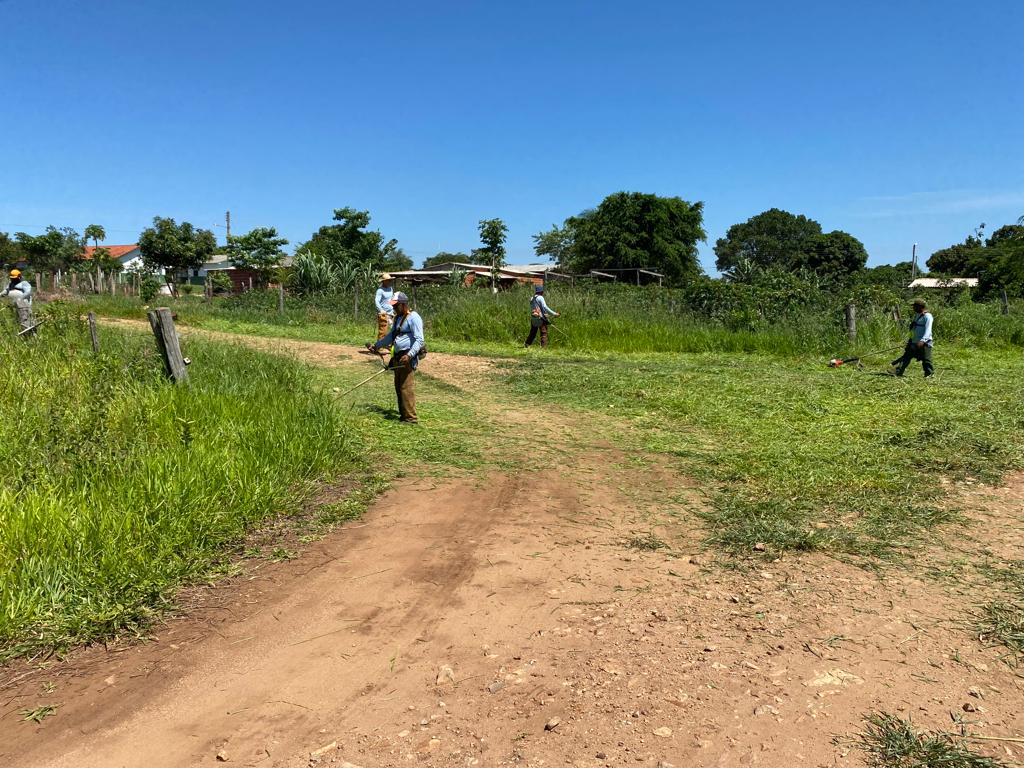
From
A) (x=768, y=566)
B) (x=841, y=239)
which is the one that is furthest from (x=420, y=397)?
(x=841, y=239)

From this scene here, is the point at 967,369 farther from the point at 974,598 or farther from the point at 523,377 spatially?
the point at 974,598

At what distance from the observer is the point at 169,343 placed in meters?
6.97

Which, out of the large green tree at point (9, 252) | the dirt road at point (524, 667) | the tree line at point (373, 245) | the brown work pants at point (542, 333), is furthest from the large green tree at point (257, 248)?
the dirt road at point (524, 667)

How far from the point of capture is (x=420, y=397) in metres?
9.88

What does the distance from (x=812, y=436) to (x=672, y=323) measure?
11.1 m

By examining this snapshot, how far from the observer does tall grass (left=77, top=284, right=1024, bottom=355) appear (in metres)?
16.8

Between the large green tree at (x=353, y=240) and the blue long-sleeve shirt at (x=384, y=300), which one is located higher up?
the large green tree at (x=353, y=240)

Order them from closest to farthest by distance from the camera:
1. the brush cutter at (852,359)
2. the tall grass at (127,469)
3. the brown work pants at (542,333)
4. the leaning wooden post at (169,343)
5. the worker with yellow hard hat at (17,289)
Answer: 1. the tall grass at (127,469)
2. the leaning wooden post at (169,343)
3. the worker with yellow hard hat at (17,289)
4. the brush cutter at (852,359)
5. the brown work pants at (542,333)

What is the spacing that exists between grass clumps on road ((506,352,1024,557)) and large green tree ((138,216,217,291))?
35561 mm

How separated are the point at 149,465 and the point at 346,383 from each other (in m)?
5.65

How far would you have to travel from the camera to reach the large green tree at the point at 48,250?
46.0m

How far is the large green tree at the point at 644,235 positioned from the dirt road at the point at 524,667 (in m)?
43.5

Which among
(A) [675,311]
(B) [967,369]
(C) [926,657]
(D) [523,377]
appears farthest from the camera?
(A) [675,311]

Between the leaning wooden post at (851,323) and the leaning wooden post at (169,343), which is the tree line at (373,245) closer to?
the leaning wooden post at (851,323)
